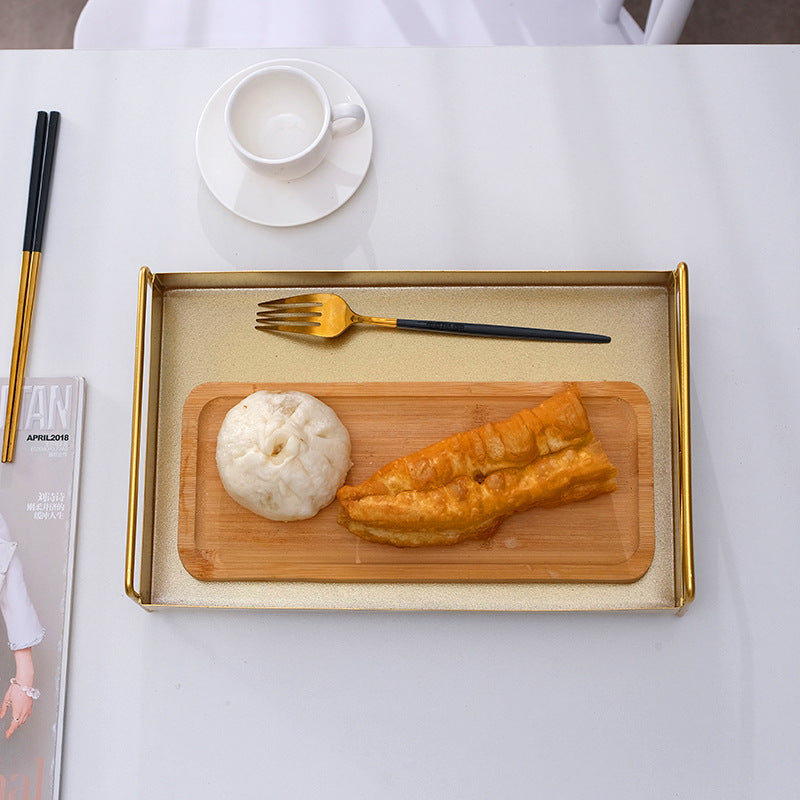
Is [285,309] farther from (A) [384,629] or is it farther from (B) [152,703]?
(B) [152,703]

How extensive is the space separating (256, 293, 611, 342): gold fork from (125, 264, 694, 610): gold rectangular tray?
22 millimetres

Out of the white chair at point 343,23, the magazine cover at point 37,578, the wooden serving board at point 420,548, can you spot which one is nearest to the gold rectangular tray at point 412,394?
the wooden serving board at point 420,548

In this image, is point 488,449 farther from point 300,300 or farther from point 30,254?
point 30,254

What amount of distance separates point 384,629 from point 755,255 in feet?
2.46

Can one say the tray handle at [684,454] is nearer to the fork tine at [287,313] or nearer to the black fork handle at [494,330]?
the black fork handle at [494,330]

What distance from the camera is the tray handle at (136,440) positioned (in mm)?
972

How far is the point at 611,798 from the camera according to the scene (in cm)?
103

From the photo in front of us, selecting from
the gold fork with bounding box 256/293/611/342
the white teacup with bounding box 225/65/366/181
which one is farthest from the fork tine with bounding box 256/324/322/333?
the white teacup with bounding box 225/65/366/181

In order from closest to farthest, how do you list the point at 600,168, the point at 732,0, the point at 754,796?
the point at 754,796 → the point at 600,168 → the point at 732,0

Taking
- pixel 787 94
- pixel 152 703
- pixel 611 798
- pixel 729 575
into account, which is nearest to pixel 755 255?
pixel 787 94

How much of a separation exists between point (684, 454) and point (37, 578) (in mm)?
884

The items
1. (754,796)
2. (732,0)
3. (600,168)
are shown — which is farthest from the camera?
(732,0)

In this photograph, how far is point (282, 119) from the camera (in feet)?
3.47

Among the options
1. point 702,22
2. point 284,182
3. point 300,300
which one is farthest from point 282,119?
point 702,22
